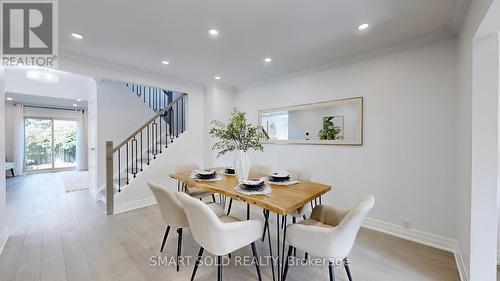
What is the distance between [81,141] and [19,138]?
167cm

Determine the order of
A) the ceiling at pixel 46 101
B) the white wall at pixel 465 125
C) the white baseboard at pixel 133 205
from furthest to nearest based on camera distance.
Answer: the ceiling at pixel 46 101
the white baseboard at pixel 133 205
the white wall at pixel 465 125

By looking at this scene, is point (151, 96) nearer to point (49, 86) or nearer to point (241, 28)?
point (49, 86)

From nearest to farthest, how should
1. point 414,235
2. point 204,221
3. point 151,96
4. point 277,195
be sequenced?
1. point 204,221
2. point 277,195
3. point 414,235
4. point 151,96

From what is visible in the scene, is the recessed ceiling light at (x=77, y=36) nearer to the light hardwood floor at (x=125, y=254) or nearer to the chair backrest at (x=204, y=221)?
the chair backrest at (x=204, y=221)

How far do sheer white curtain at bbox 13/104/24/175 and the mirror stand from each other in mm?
8503

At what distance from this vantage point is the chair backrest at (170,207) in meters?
2.00

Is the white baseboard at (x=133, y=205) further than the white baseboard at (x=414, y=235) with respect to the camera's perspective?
Yes

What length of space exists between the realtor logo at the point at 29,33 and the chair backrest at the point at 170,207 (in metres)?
2.03

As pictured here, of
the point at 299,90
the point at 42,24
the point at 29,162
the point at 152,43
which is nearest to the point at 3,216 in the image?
the point at 42,24

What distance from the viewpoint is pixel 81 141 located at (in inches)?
324

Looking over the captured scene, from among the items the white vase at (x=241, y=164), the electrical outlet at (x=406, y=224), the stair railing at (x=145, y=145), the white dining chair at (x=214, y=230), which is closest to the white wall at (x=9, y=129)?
the stair railing at (x=145, y=145)

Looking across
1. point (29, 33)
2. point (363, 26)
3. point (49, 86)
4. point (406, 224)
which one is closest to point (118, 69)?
point (29, 33)

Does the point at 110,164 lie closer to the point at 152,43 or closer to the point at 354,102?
the point at 152,43

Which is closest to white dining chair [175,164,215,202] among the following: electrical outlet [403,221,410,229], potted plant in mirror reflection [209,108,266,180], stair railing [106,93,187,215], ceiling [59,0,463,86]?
potted plant in mirror reflection [209,108,266,180]
